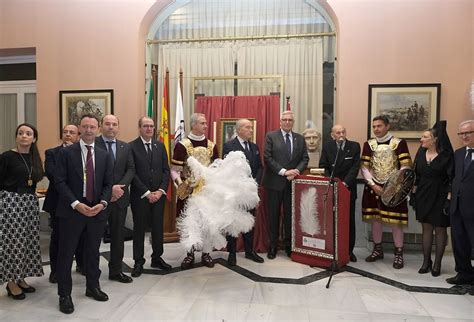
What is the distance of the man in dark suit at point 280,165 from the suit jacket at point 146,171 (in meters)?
1.23

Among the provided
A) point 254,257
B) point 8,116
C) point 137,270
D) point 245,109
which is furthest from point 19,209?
point 8,116

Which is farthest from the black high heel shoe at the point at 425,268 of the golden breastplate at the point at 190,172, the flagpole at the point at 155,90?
the flagpole at the point at 155,90

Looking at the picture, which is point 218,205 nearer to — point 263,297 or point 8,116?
point 263,297

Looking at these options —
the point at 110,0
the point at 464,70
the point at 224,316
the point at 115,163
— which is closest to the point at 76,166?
the point at 115,163

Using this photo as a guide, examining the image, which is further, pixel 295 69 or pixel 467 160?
pixel 295 69

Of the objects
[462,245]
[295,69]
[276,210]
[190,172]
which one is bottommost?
[462,245]

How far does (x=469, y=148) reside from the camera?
3500 millimetres

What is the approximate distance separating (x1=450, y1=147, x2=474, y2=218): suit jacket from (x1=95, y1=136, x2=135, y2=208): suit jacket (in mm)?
2947

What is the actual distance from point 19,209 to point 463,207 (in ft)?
12.3

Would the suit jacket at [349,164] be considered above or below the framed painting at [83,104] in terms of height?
below

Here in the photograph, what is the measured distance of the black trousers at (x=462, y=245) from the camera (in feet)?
11.6

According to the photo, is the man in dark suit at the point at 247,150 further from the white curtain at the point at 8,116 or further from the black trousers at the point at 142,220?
the white curtain at the point at 8,116

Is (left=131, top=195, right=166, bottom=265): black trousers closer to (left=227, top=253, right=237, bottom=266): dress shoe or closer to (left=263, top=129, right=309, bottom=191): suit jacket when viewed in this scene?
(left=227, top=253, right=237, bottom=266): dress shoe

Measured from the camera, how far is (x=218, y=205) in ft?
11.7
